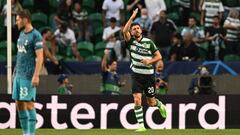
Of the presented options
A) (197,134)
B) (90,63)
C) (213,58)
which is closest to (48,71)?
(90,63)

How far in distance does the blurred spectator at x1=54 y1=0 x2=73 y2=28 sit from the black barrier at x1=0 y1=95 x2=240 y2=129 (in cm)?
441

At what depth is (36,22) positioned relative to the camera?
2283cm

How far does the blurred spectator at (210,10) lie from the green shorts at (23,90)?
1049cm

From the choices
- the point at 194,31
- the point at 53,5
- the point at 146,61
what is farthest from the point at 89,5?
the point at 146,61

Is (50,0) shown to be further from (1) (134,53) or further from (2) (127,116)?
(1) (134,53)

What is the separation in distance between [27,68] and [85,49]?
9.39 m

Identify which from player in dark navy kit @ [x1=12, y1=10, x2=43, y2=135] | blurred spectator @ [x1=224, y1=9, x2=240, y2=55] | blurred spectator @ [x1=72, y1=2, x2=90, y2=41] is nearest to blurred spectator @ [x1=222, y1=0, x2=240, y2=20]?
blurred spectator @ [x1=224, y1=9, x2=240, y2=55]

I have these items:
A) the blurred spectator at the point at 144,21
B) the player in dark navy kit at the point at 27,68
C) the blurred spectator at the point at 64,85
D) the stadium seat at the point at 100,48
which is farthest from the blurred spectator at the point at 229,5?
the player in dark navy kit at the point at 27,68

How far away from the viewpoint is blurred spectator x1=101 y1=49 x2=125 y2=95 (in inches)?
760

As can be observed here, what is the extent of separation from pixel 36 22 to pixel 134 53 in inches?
295

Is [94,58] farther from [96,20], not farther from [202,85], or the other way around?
[202,85]

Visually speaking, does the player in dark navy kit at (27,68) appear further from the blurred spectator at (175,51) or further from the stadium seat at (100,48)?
the stadium seat at (100,48)

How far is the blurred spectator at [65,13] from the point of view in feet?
73.8

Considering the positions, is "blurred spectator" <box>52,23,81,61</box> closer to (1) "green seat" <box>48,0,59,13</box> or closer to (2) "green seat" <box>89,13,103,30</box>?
(2) "green seat" <box>89,13,103,30</box>
